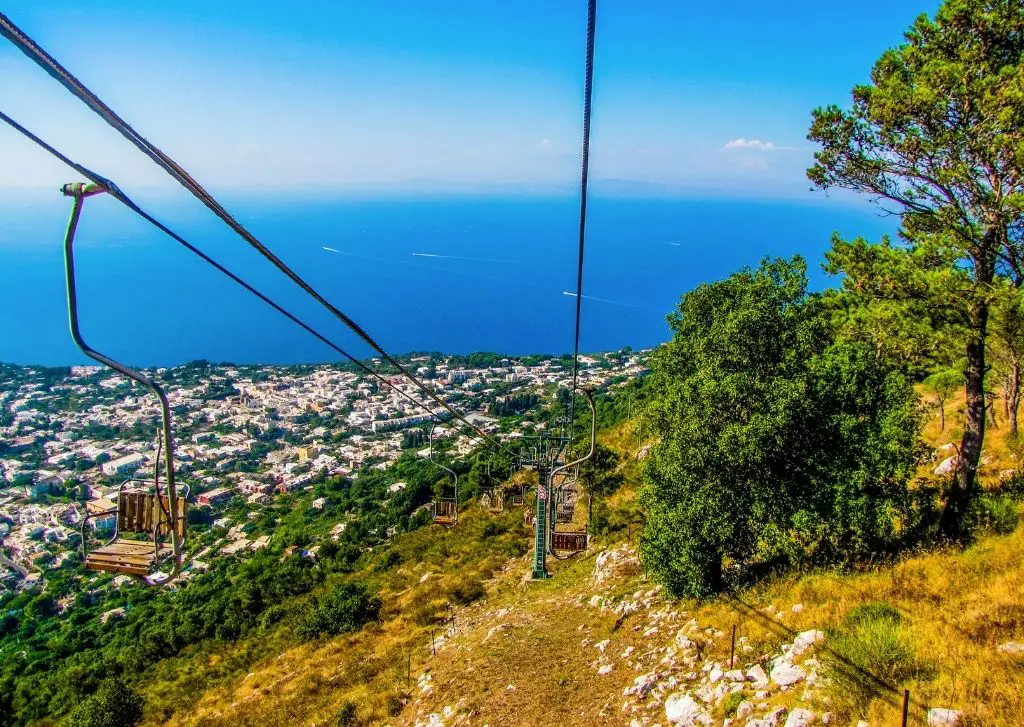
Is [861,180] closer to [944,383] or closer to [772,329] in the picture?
[772,329]

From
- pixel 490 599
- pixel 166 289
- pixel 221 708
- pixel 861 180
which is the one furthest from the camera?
pixel 166 289

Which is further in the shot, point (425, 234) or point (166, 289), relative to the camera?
point (425, 234)

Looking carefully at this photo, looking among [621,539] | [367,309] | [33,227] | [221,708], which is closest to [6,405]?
[367,309]

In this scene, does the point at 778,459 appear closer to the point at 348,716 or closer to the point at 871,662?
the point at 871,662

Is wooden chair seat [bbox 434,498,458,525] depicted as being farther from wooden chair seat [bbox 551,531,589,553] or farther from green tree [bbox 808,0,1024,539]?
green tree [bbox 808,0,1024,539]

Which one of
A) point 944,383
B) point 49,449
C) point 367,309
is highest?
point 944,383
